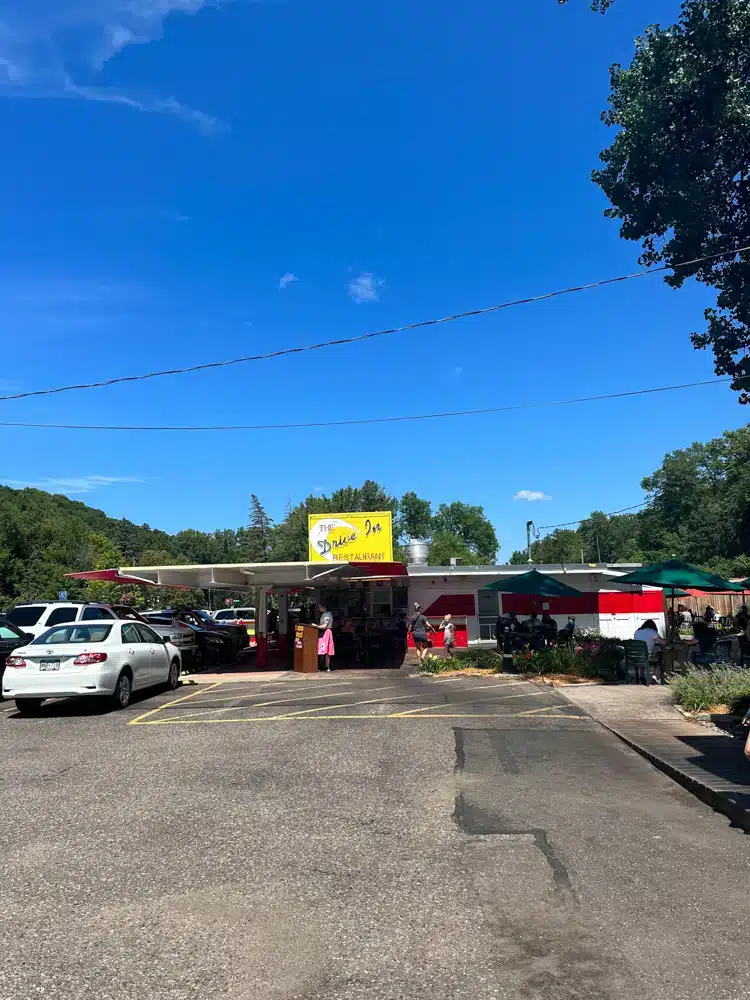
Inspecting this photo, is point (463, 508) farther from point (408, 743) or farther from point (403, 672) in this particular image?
point (408, 743)

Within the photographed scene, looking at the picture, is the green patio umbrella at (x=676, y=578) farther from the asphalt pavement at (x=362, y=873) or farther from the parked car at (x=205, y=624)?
the parked car at (x=205, y=624)

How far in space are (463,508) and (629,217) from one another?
10840 centimetres

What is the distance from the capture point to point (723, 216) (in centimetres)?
2009

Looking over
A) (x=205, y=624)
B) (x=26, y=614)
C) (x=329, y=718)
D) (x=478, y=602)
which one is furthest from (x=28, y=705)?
(x=478, y=602)

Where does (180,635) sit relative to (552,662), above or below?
above

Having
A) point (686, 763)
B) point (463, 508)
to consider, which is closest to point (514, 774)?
point (686, 763)

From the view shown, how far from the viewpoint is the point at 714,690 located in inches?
463

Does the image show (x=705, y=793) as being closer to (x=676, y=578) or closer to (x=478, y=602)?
(x=676, y=578)

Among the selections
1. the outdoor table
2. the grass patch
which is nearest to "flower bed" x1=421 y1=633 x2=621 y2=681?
the outdoor table

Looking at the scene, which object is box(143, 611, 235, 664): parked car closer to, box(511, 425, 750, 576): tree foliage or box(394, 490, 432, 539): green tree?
box(511, 425, 750, 576): tree foliage

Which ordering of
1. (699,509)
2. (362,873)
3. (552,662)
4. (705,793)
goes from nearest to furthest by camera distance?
1. (362,873)
2. (705,793)
3. (552,662)
4. (699,509)

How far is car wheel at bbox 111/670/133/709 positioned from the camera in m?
12.3

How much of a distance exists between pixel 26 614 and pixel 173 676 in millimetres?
4279

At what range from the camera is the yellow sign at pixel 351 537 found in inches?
1073
